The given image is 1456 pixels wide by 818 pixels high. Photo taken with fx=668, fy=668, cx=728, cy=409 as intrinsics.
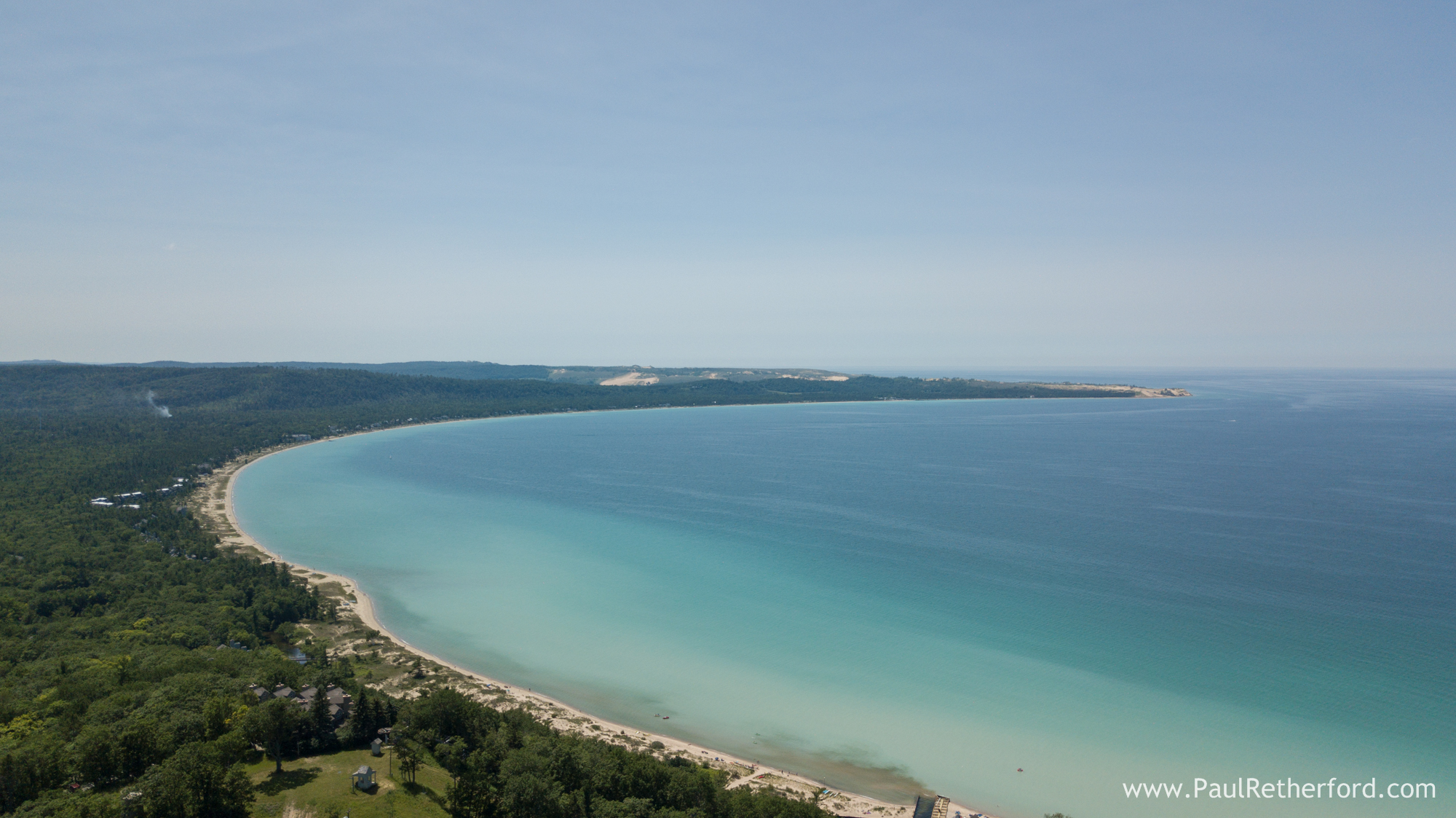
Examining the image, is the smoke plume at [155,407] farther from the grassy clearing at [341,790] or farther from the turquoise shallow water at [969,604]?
the grassy clearing at [341,790]

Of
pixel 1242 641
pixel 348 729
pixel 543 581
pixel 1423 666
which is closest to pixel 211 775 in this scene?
pixel 348 729

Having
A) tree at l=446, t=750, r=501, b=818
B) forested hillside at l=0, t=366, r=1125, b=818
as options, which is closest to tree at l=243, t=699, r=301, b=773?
forested hillside at l=0, t=366, r=1125, b=818

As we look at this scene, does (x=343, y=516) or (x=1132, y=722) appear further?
(x=343, y=516)

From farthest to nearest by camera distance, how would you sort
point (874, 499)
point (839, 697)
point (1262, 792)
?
point (874, 499) < point (839, 697) < point (1262, 792)

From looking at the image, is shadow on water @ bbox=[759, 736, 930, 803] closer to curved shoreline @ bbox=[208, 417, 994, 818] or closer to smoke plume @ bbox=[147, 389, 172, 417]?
curved shoreline @ bbox=[208, 417, 994, 818]

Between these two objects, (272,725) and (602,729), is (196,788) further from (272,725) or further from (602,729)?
(602,729)

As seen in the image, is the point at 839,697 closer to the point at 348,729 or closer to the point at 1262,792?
the point at 1262,792

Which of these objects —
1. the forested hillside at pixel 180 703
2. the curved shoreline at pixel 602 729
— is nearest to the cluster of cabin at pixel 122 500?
the forested hillside at pixel 180 703
